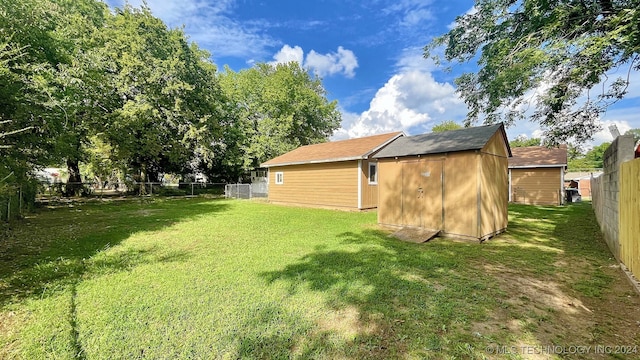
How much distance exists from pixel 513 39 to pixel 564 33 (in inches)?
46.1

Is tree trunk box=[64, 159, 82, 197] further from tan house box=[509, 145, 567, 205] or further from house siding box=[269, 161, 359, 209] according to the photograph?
tan house box=[509, 145, 567, 205]

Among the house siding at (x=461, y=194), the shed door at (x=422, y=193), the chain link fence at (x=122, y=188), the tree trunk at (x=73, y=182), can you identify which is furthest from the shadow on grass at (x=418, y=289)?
the tree trunk at (x=73, y=182)

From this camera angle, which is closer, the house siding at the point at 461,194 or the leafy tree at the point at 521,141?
the house siding at the point at 461,194

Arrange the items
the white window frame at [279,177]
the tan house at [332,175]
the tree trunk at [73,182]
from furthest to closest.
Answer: the tree trunk at [73,182]
the white window frame at [279,177]
the tan house at [332,175]

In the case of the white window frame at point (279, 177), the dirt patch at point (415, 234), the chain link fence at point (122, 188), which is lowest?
the dirt patch at point (415, 234)

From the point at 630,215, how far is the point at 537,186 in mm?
14358

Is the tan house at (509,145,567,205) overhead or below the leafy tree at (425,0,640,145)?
below

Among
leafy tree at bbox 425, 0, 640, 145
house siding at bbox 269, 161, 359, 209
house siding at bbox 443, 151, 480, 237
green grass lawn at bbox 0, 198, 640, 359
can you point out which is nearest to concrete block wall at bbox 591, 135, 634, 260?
green grass lawn at bbox 0, 198, 640, 359

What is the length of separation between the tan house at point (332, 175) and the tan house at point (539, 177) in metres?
8.85

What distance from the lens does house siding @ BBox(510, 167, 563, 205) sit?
49.3ft

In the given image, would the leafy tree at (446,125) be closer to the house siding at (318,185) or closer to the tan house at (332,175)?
the tan house at (332,175)

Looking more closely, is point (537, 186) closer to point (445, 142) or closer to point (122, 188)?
point (445, 142)

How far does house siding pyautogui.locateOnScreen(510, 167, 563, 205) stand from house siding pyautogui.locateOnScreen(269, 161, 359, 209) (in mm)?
11071

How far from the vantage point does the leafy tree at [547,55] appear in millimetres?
5504
